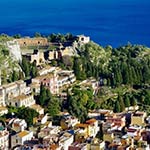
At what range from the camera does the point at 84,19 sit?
58250 mm

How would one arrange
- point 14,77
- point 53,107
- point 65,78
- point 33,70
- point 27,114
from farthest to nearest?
point 33,70 → point 65,78 → point 14,77 → point 53,107 → point 27,114

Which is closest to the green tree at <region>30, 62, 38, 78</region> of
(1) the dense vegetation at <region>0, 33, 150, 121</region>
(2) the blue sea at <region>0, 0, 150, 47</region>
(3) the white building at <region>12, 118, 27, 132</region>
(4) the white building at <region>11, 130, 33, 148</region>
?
(1) the dense vegetation at <region>0, 33, 150, 121</region>

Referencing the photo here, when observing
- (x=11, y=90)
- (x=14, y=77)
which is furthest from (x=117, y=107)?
(x=14, y=77)

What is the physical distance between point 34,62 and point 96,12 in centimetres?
3438

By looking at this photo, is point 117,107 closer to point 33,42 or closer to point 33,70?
point 33,70

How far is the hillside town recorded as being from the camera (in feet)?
68.4

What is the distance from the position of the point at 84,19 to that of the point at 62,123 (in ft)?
118

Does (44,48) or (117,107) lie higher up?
(44,48)

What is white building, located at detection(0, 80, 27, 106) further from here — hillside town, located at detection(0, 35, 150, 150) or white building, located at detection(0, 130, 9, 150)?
white building, located at detection(0, 130, 9, 150)

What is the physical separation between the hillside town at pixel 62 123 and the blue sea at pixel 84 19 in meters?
19.3

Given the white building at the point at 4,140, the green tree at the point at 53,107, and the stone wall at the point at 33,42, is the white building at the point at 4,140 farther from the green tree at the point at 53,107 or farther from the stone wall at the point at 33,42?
the stone wall at the point at 33,42

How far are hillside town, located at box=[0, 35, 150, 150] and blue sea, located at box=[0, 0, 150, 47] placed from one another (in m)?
19.3

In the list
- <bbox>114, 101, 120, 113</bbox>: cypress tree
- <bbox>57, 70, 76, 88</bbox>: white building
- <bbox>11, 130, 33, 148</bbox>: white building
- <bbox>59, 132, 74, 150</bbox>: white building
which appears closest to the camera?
<bbox>59, 132, 74, 150</bbox>: white building

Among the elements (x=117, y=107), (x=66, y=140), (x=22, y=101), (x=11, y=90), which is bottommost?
(x=66, y=140)
